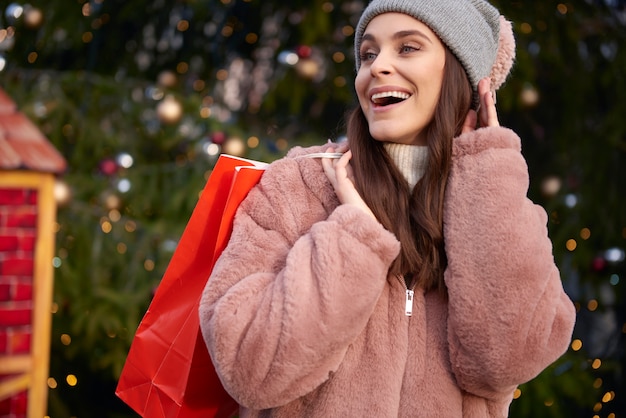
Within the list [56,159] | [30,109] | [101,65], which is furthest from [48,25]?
[56,159]

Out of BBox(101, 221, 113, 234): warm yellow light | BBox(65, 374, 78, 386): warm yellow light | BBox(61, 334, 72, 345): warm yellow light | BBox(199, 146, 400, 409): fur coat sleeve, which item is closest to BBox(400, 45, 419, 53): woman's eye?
BBox(199, 146, 400, 409): fur coat sleeve

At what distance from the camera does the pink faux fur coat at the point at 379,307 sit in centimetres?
140

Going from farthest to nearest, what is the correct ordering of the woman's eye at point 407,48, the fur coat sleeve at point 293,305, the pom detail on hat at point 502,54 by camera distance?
the pom detail on hat at point 502,54 < the woman's eye at point 407,48 < the fur coat sleeve at point 293,305

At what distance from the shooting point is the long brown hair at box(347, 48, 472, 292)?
5.17 ft

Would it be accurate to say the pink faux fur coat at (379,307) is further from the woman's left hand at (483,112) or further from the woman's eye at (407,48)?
the woman's eye at (407,48)

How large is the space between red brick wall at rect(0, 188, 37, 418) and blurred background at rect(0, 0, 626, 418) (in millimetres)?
787

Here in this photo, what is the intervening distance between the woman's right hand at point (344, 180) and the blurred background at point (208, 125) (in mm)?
1521

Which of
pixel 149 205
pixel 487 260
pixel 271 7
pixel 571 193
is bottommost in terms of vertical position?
Result: pixel 571 193

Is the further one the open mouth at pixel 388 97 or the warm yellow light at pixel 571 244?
the warm yellow light at pixel 571 244

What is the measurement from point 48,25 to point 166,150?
0.97 metres

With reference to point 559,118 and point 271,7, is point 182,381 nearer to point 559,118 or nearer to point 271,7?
point 271,7

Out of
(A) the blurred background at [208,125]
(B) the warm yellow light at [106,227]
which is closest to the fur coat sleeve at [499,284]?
(A) the blurred background at [208,125]

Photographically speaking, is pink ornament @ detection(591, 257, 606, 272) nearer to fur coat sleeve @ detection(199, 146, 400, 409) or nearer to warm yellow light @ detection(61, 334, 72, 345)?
fur coat sleeve @ detection(199, 146, 400, 409)

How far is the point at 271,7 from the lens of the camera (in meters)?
3.96
